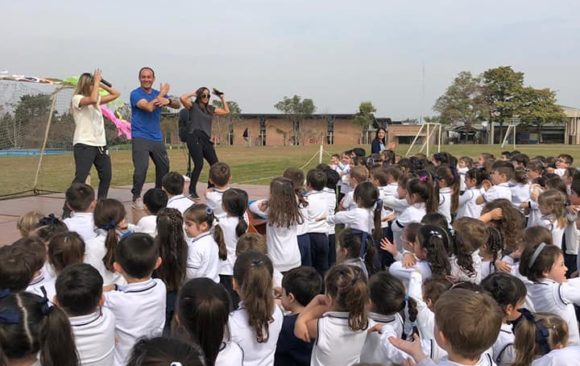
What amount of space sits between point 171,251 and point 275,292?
81 centimetres

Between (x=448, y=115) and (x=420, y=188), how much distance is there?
58610 millimetres

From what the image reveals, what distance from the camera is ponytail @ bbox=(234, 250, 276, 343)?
9.17ft

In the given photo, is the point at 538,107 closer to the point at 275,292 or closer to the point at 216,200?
the point at 216,200

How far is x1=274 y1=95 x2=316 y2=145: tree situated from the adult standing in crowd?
62.1 meters

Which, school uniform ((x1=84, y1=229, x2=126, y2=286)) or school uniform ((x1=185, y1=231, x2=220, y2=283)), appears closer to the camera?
school uniform ((x1=84, y1=229, x2=126, y2=286))

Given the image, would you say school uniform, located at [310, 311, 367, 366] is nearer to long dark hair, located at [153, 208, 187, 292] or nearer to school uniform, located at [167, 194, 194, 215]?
long dark hair, located at [153, 208, 187, 292]

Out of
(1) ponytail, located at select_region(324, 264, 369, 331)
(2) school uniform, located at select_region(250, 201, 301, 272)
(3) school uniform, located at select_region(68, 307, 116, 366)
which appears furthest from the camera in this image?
(2) school uniform, located at select_region(250, 201, 301, 272)

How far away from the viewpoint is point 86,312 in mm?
2580

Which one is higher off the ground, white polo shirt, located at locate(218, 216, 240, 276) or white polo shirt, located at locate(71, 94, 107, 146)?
white polo shirt, located at locate(71, 94, 107, 146)

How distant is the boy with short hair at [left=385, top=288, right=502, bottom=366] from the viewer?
7.41 feet

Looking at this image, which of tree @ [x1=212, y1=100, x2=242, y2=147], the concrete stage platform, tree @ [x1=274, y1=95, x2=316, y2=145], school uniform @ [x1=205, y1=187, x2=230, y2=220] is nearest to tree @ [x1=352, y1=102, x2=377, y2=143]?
tree @ [x1=274, y1=95, x2=316, y2=145]

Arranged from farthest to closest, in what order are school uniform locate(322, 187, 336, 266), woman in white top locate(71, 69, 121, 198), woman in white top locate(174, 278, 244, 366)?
1. woman in white top locate(71, 69, 121, 198)
2. school uniform locate(322, 187, 336, 266)
3. woman in white top locate(174, 278, 244, 366)

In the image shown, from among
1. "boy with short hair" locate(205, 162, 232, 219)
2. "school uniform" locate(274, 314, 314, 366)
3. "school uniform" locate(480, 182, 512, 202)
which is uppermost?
"boy with short hair" locate(205, 162, 232, 219)

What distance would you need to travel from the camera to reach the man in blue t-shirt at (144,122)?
280 inches
